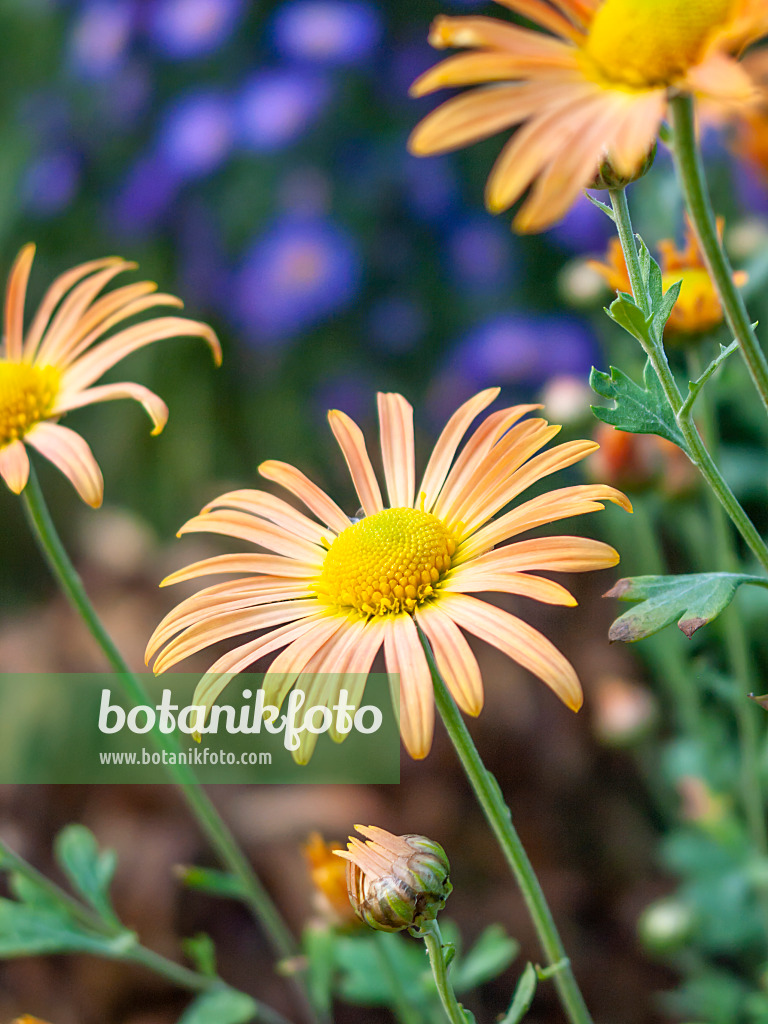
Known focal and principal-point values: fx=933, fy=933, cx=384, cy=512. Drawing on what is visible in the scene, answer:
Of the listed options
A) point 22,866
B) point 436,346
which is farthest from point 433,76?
point 436,346

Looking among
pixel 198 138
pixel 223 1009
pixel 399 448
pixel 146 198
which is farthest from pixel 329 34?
pixel 223 1009

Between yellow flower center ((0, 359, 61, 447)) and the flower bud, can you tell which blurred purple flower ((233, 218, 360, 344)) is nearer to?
yellow flower center ((0, 359, 61, 447))

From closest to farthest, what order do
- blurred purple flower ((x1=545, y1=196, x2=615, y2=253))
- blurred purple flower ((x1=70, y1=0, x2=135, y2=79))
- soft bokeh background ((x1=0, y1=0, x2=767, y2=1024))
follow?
1. soft bokeh background ((x1=0, y1=0, x2=767, y2=1024))
2. blurred purple flower ((x1=545, y1=196, x2=615, y2=253))
3. blurred purple flower ((x1=70, y1=0, x2=135, y2=79))

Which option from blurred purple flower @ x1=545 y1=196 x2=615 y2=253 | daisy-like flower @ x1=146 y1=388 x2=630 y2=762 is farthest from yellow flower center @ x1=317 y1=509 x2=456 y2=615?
blurred purple flower @ x1=545 y1=196 x2=615 y2=253

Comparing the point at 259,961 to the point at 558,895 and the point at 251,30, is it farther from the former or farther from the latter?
the point at 251,30

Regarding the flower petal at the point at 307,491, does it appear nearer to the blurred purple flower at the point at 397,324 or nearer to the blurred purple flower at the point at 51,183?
the blurred purple flower at the point at 397,324

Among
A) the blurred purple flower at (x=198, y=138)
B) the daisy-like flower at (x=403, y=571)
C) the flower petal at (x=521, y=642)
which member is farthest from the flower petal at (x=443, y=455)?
the blurred purple flower at (x=198, y=138)
